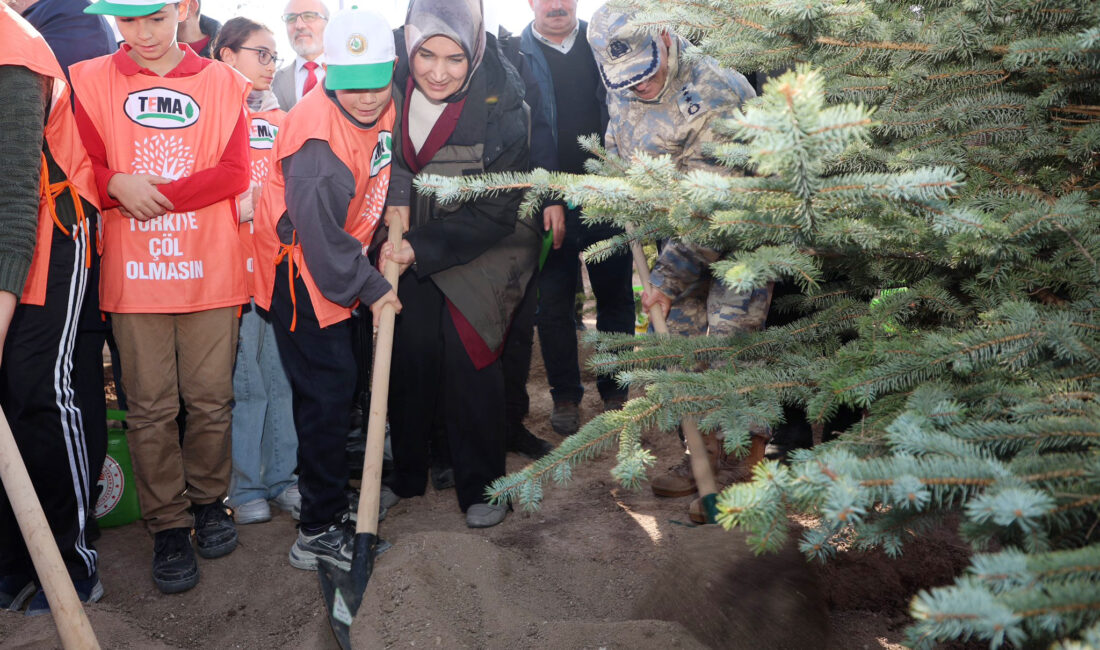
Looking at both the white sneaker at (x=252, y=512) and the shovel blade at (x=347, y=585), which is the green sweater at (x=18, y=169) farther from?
the white sneaker at (x=252, y=512)

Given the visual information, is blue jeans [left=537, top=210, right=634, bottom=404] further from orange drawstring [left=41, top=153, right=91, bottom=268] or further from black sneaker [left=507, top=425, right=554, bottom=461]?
orange drawstring [left=41, top=153, right=91, bottom=268]

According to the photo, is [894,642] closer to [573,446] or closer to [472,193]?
[573,446]

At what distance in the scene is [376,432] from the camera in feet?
9.27

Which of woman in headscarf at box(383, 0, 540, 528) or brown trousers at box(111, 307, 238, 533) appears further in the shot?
woman in headscarf at box(383, 0, 540, 528)

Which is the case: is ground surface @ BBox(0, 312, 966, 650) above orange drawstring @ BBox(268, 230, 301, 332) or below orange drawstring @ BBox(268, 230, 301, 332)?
below

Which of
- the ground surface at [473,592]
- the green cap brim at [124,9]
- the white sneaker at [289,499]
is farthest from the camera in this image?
the white sneaker at [289,499]

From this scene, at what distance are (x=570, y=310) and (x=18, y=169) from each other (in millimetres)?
2774

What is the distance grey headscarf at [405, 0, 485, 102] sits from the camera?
9.78ft

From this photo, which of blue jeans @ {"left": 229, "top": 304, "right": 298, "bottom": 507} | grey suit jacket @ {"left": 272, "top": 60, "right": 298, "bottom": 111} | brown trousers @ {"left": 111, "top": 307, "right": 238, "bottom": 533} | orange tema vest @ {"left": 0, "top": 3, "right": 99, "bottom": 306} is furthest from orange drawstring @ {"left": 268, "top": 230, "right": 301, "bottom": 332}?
grey suit jacket @ {"left": 272, "top": 60, "right": 298, "bottom": 111}

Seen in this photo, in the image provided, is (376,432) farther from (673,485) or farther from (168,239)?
(673,485)

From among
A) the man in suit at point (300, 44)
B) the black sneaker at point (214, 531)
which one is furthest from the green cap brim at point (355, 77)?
the black sneaker at point (214, 531)

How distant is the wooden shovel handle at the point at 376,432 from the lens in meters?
2.73

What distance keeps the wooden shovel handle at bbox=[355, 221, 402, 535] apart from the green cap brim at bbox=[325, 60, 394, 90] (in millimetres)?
696

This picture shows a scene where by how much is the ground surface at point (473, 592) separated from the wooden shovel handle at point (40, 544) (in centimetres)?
40
